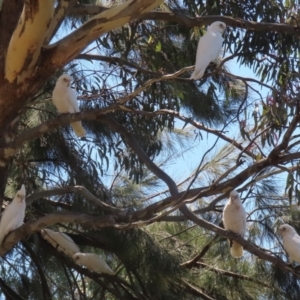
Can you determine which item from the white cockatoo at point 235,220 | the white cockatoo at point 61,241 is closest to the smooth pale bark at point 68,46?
A: the white cockatoo at point 61,241

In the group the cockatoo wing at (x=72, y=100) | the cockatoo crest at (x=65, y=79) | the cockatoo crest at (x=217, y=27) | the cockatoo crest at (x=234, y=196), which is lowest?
the cockatoo crest at (x=234, y=196)

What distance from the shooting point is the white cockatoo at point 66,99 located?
11.0 ft

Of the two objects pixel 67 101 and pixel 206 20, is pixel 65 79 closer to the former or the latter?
pixel 67 101

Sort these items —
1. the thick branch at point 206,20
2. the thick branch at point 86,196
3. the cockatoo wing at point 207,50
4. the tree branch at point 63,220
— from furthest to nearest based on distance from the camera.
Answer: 1. the thick branch at point 206,20
2. the cockatoo wing at point 207,50
3. the thick branch at point 86,196
4. the tree branch at point 63,220

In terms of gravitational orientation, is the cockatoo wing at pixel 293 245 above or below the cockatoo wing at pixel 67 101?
below

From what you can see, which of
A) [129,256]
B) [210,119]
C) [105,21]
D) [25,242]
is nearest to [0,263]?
[25,242]

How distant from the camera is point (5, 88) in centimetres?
267

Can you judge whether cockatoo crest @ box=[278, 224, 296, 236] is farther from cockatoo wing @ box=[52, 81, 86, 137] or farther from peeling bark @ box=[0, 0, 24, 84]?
peeling bark @ box=[0, 0, 24, 84]

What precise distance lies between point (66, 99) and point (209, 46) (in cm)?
68

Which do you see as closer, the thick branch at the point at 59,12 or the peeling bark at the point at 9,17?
the thick branch at the point at 59,12

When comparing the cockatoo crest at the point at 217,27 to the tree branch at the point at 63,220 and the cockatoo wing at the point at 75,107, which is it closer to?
the cockatoo wing at the point at 75,107

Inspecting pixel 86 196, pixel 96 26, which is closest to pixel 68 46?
pixel 96 26

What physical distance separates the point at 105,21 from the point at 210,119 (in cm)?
150

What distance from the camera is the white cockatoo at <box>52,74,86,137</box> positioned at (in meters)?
3.34
